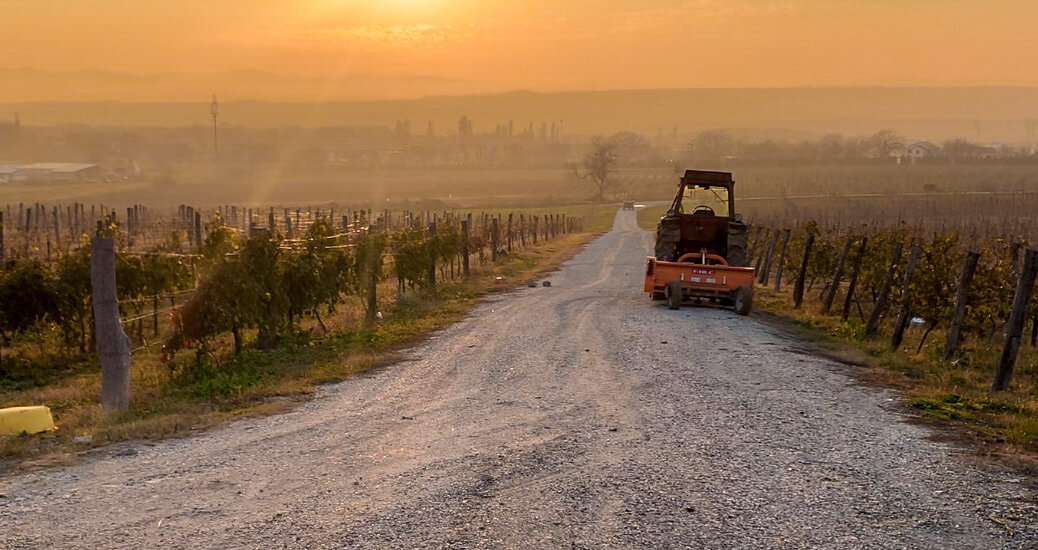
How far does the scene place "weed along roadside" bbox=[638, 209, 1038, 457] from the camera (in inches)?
369

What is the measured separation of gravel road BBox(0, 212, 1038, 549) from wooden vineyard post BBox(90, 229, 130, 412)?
1533 mm

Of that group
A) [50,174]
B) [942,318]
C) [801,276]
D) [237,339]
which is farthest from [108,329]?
[50,174]

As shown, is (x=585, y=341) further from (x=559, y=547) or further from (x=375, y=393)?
(x=559, y=547)

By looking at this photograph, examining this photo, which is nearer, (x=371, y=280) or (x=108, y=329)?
(x=108, y=329)

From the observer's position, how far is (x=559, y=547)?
5.34m

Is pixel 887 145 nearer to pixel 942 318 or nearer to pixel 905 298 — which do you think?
pixel 942 318

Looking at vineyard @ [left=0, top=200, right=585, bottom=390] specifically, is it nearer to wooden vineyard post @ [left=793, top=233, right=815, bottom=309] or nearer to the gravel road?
the gravel road

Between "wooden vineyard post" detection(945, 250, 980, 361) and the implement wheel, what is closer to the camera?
"wooden vineyard post" detection(945, 250, 980, 361)

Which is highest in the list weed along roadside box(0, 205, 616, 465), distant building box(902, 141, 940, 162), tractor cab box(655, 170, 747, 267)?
distant building box(902, 141, 940, 162)

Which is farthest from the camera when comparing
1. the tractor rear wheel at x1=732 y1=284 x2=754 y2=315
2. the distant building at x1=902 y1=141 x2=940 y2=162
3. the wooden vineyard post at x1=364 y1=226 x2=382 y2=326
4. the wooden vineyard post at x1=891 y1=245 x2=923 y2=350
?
the distant building at x1=902 y1=141 x2=940 y2=162

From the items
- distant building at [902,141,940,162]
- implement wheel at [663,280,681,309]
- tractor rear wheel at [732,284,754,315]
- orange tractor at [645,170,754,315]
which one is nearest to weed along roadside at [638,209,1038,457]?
tractor rear wheel at [732,284,754,315]

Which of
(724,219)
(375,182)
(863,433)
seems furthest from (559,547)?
(375,182)

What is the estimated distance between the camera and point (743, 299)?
1719 centimetres

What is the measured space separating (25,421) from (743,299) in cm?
1266
